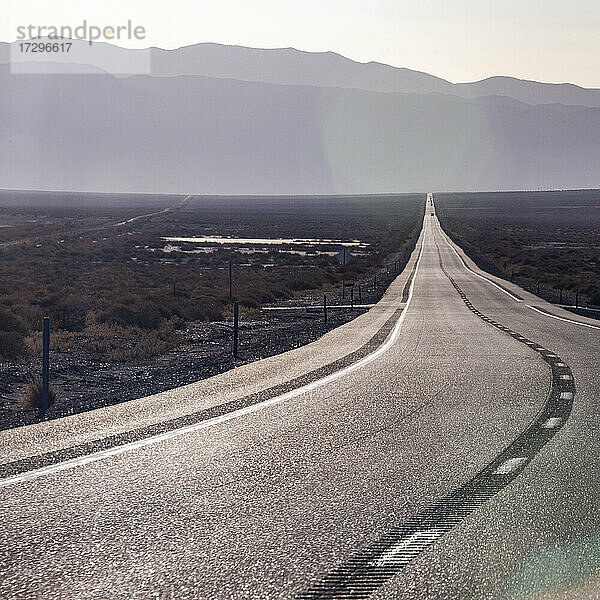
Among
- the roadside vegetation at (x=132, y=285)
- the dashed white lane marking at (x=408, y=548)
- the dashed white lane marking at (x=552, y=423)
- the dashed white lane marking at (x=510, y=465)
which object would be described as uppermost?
the dashed white lane marking at (x=408, y=548)

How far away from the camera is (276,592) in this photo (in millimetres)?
4797

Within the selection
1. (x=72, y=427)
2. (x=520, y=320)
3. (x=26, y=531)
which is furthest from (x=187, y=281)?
(x=26, y=531)

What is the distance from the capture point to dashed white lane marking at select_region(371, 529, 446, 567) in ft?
17.3

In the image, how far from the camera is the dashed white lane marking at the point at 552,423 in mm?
9523

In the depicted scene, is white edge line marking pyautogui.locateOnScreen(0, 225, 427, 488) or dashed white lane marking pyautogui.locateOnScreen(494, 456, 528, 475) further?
dashed white lane marking pyautogui.locateOnScreen(494, 456, 528, 475)

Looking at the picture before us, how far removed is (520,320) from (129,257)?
45.4m

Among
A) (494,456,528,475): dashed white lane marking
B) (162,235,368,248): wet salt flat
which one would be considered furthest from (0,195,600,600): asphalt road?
(162,235,368,248): wet salt flat

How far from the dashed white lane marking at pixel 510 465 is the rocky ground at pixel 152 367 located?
4.95 meters

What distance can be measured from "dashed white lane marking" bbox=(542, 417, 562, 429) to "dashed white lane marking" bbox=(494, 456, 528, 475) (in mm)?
1559

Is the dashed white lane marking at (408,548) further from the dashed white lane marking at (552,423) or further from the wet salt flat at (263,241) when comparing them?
the wet salt flat at (263,241)

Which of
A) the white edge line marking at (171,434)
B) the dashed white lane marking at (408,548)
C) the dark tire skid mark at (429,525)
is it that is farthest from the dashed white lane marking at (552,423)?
the dashed white lane marking at (408,548)

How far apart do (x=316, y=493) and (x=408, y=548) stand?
139cm

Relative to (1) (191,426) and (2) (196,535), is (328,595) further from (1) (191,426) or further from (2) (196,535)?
(1) (191,426)

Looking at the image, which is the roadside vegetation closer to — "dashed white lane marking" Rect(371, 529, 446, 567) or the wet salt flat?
the wet salt flat
